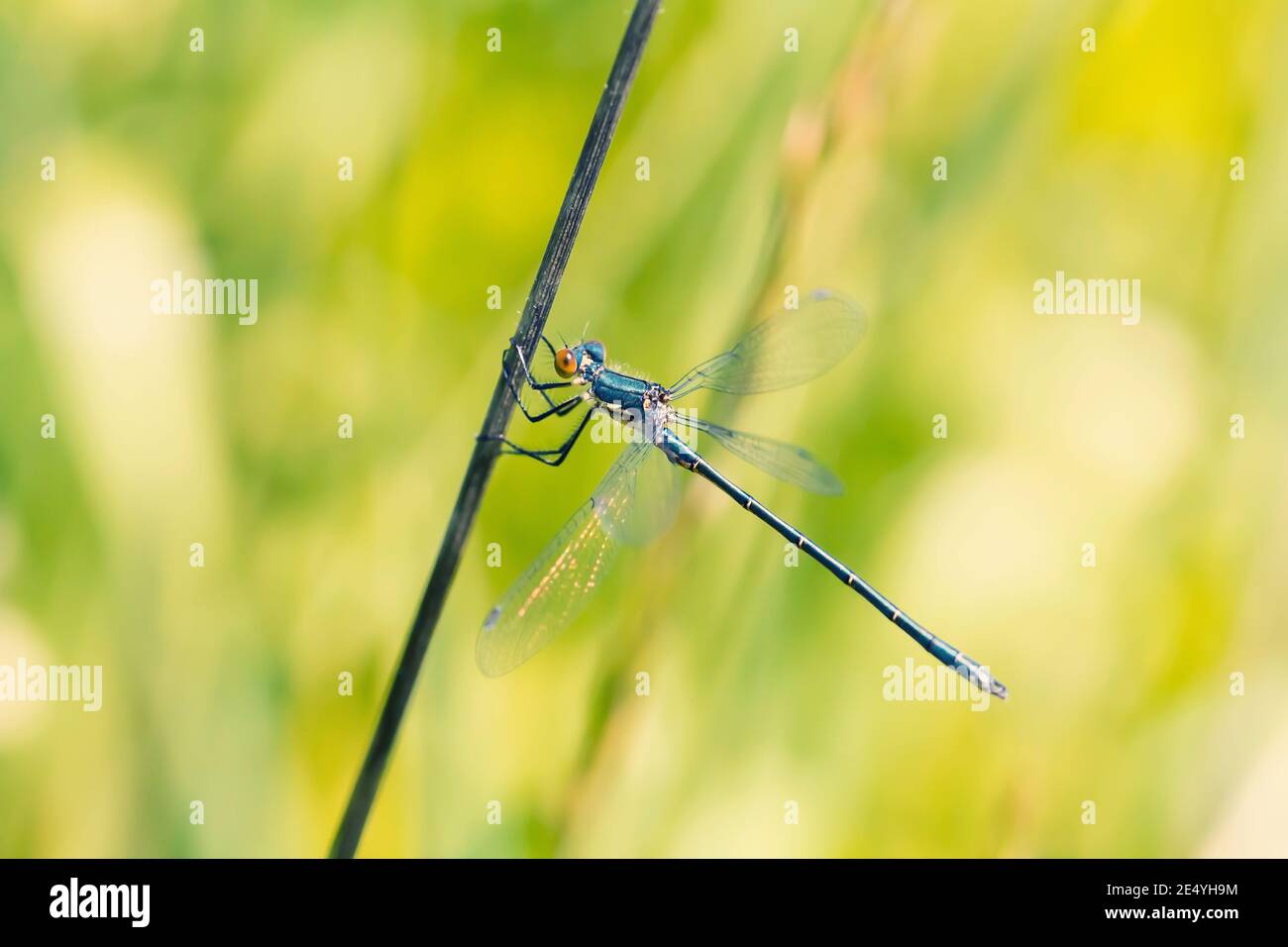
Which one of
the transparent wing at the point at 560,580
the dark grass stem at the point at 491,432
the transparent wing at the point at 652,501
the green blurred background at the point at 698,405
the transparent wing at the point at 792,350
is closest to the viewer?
the dark grass stem at the point at 491,432

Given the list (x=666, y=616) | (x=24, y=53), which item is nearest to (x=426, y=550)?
(x=666, y=616)

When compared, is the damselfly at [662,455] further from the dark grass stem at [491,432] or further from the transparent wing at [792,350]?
the dark grass stem at [491,432]

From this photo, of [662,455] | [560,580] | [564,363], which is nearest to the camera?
[560,580]

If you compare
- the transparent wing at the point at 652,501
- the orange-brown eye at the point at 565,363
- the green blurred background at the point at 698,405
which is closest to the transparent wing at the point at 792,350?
the green blurred background at the point at 698,405

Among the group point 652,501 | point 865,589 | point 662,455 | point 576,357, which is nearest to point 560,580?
point 652,501

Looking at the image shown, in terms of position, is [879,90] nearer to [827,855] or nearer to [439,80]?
[439,80]

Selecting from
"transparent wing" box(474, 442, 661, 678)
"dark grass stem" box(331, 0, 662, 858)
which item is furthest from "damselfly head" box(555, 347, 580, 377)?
"dark grass stem" box(331, 0, 662, 858)

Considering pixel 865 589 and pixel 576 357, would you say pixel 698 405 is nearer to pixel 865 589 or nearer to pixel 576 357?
pixel 576 357
